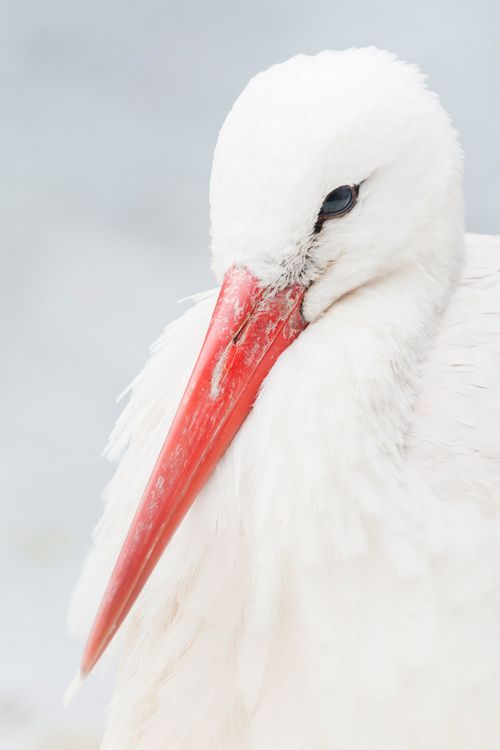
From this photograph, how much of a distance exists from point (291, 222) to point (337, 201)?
0.09 m

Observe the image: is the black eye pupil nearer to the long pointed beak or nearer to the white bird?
the white bird

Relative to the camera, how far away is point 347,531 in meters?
1.30

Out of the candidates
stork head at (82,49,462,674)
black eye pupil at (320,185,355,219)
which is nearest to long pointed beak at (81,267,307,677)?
stork head at (82,49,462,674)

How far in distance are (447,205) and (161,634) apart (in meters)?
0.73

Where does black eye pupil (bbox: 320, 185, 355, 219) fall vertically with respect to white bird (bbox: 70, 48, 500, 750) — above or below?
above

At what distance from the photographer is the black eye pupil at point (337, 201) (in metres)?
1.31

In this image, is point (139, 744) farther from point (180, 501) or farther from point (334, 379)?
point (334, 379)

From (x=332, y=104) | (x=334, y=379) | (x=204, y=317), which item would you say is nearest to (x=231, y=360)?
(x=334, y=379)

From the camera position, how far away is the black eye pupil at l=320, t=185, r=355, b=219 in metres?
1.31

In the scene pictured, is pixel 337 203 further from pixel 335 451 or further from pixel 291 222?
pixel 335 451

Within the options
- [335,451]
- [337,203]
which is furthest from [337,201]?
[335,451]

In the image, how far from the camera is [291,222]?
1264 millimetres

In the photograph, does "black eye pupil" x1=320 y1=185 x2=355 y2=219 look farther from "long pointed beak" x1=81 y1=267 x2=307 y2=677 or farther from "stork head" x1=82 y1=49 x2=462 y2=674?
"long pointed beak" x1=81 y1=267 x2=307 y2=677

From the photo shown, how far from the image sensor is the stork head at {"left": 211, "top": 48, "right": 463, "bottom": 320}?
4.10ft
